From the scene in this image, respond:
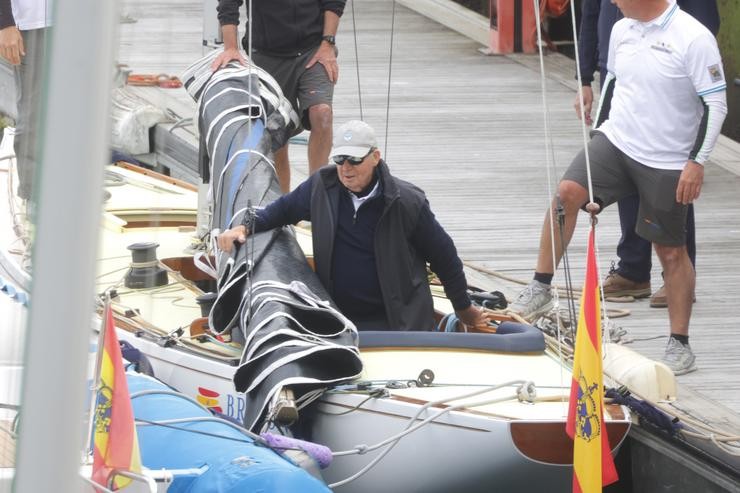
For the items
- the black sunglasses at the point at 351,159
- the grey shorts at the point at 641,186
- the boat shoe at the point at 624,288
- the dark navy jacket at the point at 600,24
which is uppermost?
the dark navy jacket at the point at 600,24

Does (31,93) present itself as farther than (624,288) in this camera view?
No

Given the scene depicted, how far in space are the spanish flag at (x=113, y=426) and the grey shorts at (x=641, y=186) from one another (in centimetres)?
270

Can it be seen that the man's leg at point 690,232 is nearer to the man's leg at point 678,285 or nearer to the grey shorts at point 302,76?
the man's leg at point 678,285

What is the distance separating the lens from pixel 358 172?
4859 mm

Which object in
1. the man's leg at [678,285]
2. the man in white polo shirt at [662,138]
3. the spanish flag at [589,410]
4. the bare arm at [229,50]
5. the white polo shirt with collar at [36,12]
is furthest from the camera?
the bare arm at [229,50]

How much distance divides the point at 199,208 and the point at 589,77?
202cm

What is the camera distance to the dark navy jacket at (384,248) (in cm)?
491

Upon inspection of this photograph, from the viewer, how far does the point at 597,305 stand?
4.21 meters

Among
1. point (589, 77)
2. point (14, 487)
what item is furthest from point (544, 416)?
point (14, 487)

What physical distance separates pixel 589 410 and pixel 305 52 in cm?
307

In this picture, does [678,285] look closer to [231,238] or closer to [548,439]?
[548,439]

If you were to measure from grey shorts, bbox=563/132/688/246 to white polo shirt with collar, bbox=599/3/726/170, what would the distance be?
4 centimetres

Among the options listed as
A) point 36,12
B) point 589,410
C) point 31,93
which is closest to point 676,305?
point 589,410

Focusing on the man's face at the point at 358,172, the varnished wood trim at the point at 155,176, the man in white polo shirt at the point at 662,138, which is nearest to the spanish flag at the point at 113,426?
the man's face at the point at 358,172
